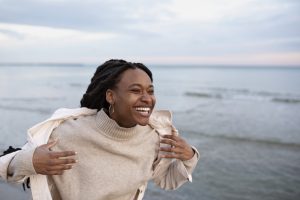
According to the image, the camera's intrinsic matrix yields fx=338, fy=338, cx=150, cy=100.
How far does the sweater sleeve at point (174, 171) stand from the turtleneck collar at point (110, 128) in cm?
40

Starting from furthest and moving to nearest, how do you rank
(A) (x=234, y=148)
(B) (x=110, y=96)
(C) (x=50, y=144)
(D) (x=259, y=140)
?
(D) (x=259, y=140) → (A) (x=234, y=148) → (B) (x=110, y=96) → (C) (x=50, y=144)

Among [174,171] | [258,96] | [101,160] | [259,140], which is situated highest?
[101,160]

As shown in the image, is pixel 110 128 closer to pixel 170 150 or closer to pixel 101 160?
pixel 101 160

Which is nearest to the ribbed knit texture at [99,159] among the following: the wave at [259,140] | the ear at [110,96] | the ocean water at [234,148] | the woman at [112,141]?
the woman at [112,141]

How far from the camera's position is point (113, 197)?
2582mm

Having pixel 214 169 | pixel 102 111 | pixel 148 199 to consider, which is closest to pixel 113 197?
pixel 102 111

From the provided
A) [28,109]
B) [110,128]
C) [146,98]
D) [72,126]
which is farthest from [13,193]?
[28,109]

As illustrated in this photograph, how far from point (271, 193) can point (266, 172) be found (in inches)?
44.8

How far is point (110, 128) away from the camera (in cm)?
253

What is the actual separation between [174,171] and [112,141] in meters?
0.58

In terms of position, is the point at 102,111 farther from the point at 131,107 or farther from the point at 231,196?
the point at 231,196

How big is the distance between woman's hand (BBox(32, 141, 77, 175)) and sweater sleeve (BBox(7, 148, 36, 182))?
35mm

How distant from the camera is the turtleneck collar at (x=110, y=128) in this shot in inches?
99.6

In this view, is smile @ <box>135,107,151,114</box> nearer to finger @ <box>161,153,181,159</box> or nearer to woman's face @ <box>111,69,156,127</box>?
woman's face @ <box>111,69,156,127</box>
